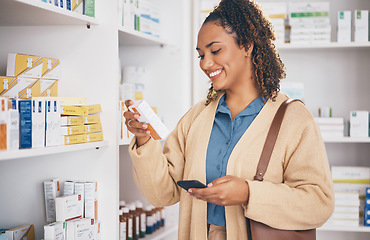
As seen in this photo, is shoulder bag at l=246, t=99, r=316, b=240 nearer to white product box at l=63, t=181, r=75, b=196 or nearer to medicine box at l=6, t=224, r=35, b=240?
white product box at l=63, t=181, r=75, b=196

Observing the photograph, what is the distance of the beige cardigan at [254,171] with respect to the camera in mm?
1610

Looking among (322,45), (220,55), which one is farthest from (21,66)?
(322,45)

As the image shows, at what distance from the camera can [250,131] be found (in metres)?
1.73

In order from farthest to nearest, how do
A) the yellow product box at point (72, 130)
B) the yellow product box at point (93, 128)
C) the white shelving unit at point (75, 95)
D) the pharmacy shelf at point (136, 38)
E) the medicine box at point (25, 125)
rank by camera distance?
the pharmacy shelf at point (136, 38)
the white shelving unit at point (75, 95)
the yellow product box at point (93, 128)
the yellow product box at point (72, 130)
the medicine box at point (25, 125)

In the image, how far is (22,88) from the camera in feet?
5.76

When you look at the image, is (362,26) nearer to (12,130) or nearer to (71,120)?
(71,120)

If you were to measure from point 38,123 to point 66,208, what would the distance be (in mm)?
435

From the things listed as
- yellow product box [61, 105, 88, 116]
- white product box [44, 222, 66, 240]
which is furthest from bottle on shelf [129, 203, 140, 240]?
yellow product box [61, 105, 88, 116]

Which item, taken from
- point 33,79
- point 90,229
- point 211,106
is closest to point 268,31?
point 211,106

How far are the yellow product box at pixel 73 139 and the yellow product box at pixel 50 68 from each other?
314 millimetres

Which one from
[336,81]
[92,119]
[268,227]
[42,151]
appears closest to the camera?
[42,151]

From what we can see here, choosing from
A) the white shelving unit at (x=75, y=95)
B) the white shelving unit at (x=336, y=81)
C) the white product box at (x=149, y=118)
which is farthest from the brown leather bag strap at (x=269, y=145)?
the white shelving unit at (x=336, y=81)

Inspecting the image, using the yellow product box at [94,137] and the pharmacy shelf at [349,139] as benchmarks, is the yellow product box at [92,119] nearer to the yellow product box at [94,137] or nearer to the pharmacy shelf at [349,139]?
the yellow product box at [94,137]

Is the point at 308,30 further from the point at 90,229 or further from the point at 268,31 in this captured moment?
the point at 90,229
